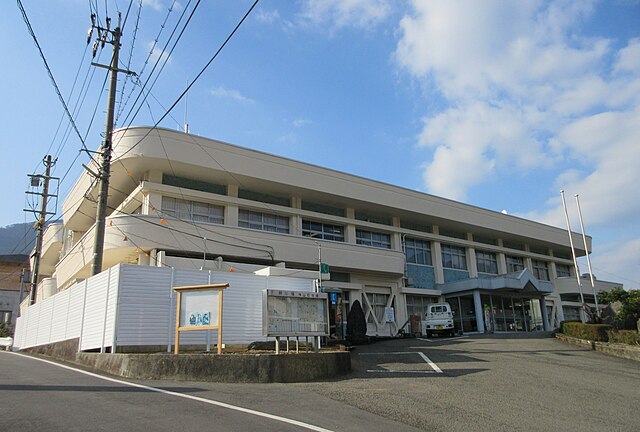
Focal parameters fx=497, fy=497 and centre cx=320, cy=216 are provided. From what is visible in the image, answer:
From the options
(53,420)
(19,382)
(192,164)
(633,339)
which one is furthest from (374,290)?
(53,420)

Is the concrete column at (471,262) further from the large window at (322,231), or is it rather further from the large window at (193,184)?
the large window at (193,184)

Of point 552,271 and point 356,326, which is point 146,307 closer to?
point 356,326

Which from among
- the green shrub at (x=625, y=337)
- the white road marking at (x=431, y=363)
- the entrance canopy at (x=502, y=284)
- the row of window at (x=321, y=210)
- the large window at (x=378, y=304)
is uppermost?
the row of window at (x=321, y=210)

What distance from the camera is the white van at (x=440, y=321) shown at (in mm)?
30719

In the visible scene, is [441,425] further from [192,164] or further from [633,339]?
[192,164]

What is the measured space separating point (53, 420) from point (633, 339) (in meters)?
19.3

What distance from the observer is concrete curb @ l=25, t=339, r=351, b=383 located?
10883 mm

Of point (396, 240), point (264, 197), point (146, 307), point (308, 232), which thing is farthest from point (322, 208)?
point (146, 307)

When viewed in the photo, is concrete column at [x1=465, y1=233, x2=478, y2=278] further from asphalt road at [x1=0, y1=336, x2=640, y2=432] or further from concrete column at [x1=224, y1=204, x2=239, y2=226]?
asphalt road at [x1=0, y1=336, x2=640, y2=432]

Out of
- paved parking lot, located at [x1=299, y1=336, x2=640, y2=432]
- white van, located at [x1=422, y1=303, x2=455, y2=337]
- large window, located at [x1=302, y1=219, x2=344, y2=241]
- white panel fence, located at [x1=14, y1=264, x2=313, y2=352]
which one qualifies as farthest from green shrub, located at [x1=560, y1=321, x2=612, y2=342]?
large window, located at [x1=302, y1=219, x2=344, y2=241]

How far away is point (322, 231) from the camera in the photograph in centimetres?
3306

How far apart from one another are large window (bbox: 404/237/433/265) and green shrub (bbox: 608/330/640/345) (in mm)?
18482

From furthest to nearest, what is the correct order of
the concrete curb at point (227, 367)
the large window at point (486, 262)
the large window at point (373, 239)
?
1. the large window at point (486, 262)
2. the large window at point (373, 239)
3. the concrete curb at point (227, 367)

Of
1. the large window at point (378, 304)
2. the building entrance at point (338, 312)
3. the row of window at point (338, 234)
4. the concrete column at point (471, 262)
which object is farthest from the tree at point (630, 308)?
the concrete column at point (471, 262)
